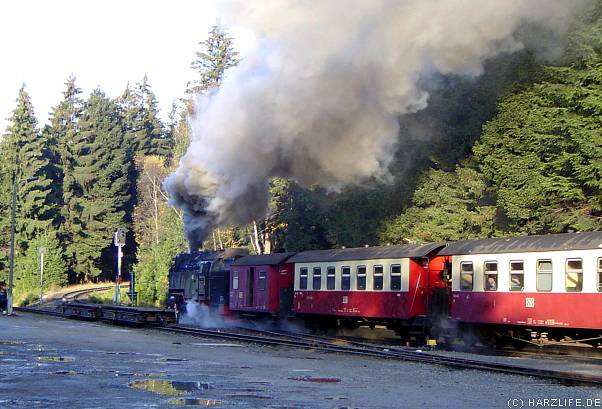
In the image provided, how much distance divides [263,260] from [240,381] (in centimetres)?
1799

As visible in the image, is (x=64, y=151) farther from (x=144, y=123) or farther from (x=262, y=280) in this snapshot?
(x=262, y=280)

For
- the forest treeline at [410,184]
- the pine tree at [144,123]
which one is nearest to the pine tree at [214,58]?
the forest treeline at [410,184]

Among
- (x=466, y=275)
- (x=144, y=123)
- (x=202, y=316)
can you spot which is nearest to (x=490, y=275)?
(x=466, y=275)

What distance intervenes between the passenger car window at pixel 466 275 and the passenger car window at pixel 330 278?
6142mm

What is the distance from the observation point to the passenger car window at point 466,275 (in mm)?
25620

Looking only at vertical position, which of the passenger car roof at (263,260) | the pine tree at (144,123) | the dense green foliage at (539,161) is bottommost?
the passenger car roof at (263,260)

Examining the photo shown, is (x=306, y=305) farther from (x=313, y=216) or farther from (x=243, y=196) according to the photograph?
(x=313, y=216)

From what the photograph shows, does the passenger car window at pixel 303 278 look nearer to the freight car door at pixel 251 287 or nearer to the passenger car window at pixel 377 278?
the freight car door at pixel 251 287

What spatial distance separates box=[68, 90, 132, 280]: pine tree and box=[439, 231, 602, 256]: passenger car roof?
72.9 m

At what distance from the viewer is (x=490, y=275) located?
25.1 meters

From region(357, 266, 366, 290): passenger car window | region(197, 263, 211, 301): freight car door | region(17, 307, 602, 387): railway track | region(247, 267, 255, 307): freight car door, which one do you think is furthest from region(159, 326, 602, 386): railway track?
region(197, 263, 211, 301): freight car door

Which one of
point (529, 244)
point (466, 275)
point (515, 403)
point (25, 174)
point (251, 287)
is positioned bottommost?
point (515, 403)

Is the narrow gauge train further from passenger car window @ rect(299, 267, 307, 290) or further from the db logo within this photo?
the db logo

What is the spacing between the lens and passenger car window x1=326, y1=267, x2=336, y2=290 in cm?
3091
